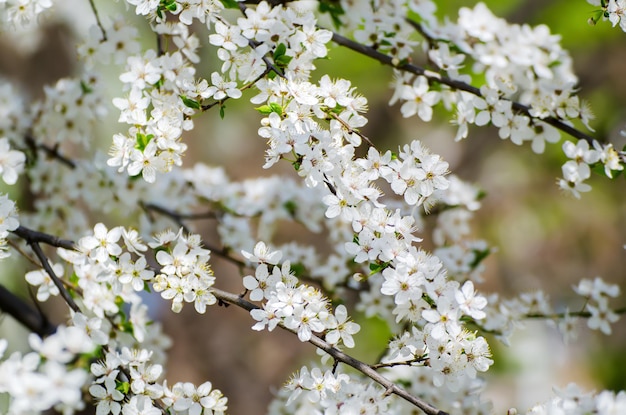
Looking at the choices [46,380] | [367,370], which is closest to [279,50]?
[367,370]

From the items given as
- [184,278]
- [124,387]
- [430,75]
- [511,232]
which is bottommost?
[511,232]

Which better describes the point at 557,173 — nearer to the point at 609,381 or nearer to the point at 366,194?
the point at 609,381

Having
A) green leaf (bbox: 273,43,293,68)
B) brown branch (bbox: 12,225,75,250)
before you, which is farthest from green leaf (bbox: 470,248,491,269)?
brown branch (bbox: 12,225,75,250)

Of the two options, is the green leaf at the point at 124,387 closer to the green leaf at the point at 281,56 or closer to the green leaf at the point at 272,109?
the green leaf at the point at 272,109

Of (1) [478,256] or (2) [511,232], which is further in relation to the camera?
(2) [511,232]

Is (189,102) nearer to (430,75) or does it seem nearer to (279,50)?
(279,50)

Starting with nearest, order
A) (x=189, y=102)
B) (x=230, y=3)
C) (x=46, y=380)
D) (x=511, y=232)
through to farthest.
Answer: (x=46, y=380) → (x=189, y=102) → (x=230, y=3) → (x=511, y=232)

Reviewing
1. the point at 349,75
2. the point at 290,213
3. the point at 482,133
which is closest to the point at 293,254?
the point at 290,213

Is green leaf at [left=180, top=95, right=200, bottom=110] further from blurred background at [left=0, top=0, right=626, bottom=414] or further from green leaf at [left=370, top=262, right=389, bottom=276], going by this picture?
blurred background at [left=0, top=0, right=626, bottom=414]

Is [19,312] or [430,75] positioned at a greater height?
[430,75]
